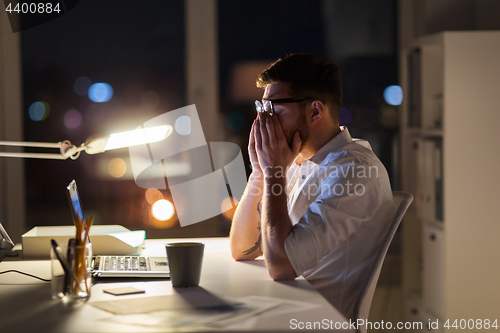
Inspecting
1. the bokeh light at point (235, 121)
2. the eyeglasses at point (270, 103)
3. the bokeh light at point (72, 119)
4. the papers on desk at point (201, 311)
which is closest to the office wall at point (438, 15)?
the bokeh light at point (235, 121)

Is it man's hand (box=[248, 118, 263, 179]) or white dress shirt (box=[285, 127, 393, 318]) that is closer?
white dress shirt (box=[285, 127, 393, 318])

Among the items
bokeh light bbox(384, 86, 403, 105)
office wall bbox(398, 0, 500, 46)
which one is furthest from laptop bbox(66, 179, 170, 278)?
office wall bbox(398, 0, 500, 46)

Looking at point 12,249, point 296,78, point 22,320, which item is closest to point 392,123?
point 296,78

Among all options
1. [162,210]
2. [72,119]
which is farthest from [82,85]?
[162,210]

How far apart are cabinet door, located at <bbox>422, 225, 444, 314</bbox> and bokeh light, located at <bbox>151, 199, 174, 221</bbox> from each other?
5.01 ft

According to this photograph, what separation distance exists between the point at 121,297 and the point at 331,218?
1.77ft

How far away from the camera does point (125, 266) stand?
122cm

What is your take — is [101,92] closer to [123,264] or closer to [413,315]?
[123,264]

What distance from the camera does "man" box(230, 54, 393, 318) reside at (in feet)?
3.69

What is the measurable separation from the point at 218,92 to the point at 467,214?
160 cm

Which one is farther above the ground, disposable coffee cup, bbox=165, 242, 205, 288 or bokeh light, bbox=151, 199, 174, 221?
disposable coffee cup, bbox=165, 242, 205, 288

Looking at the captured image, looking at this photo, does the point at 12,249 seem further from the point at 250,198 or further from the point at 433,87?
the point at 433,87

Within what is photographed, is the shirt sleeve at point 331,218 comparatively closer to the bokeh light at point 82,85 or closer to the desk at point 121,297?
the desk at point 121,297

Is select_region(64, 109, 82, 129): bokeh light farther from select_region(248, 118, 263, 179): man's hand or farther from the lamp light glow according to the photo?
select_region(248, 118, 263, 179): man's hand
